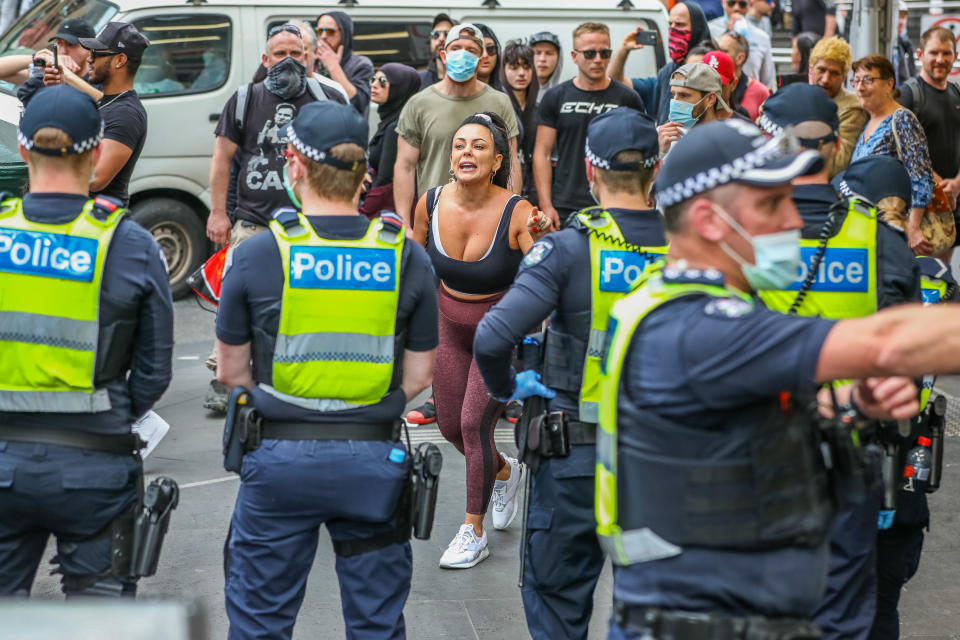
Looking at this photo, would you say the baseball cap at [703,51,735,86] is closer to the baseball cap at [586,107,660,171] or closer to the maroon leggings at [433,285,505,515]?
the maroon leggings at [433,285,505,515]

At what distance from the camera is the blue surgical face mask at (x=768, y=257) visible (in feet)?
8.18

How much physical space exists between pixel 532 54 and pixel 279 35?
97.5 inches

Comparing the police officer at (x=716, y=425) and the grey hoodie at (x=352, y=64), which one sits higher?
the grey hoodie at (x=352, y=64)

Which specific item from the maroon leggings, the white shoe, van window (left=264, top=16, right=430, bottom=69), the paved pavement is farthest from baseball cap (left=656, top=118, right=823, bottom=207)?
van window (left=264, top=16, right=430, bottom=69)

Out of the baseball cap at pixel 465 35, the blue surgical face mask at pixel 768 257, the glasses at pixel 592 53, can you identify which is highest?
the baseball cap at pixel 465 35

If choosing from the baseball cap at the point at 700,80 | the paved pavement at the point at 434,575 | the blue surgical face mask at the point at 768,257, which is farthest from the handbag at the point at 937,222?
the blue surgical face mask at the point at 768,257

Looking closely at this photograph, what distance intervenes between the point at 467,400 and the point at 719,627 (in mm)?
2883

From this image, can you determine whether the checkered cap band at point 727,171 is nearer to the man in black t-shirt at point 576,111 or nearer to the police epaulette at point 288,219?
the police epaulette at point 288,219

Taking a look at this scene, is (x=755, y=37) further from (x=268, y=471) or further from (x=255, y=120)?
(x=268, y=471)

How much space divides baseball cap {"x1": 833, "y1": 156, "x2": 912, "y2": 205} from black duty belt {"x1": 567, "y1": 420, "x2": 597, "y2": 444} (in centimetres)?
116

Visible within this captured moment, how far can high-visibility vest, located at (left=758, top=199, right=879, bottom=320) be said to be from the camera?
3.57 m

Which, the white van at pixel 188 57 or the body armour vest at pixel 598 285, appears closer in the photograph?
the body armour vest at pixel 598 285

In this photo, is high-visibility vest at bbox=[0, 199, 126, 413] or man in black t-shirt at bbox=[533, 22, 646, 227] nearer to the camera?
high-visibility vest at bbox=[0, 199, 126, 413]

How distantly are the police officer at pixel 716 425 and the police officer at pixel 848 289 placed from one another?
0.93 metres
